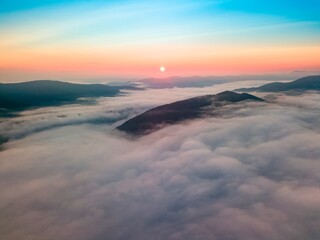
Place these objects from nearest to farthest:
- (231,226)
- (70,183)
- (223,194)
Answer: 1. (231,226)
2. (223,194)
3. (70,183)

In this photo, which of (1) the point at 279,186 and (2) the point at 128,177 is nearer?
(1) the point at 279,186

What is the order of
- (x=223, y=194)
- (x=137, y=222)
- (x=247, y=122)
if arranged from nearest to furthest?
(x=137, y=222) < (x=223, y=194) < (x=247, y=122)

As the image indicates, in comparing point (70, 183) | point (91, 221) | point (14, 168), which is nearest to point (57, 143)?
point (14, 168)

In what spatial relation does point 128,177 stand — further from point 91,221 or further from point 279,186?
point 279,186

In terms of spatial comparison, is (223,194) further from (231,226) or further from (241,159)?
(241,159)

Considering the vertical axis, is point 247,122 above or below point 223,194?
above

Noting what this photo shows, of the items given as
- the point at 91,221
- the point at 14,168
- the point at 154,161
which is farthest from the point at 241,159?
the point at 14,168

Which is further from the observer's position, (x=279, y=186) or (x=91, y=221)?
(x=279, y=186)

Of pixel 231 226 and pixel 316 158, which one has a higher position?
pixel 316 158

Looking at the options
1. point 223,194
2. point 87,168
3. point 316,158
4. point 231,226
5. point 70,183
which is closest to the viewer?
point 231,226
